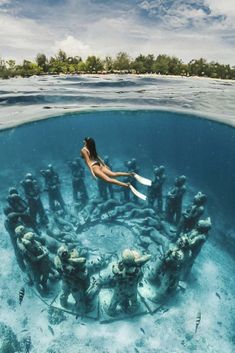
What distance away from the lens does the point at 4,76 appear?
24.2 meters

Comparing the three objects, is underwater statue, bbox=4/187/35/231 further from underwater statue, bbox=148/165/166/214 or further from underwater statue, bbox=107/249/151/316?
underwater statue, bbox=148/165/166/214

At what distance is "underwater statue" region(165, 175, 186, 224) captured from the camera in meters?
13.1

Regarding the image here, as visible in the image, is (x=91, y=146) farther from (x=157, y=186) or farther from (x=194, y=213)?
(x=157, y=186)

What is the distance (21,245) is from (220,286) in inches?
306

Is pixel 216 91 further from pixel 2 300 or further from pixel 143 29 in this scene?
pixel 2 300

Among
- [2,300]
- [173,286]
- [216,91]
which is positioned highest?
[216,91]

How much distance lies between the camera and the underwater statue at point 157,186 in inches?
561

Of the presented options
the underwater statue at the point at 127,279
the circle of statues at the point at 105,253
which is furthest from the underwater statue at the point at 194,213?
the underwater statue at the point at 127,279

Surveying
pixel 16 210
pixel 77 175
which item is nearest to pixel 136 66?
pixel 77 175

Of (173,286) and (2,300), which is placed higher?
(173,286)

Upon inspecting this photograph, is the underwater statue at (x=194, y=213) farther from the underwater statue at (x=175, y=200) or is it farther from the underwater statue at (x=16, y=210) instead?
the underwater statue at (x=16, y=210)

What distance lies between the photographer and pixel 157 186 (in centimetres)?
1447

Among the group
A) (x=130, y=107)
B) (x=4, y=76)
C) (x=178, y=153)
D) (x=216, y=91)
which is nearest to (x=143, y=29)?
(x=216, y=91)

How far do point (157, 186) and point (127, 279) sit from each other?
6.77 meters
